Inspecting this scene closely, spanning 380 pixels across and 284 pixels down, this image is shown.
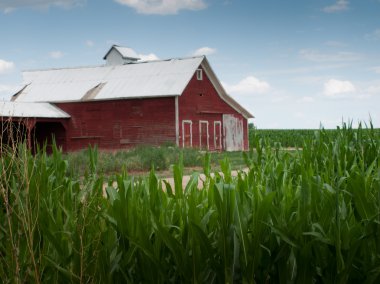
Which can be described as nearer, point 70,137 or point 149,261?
point 149,261

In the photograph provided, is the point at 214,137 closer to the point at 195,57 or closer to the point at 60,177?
the point at 195,57

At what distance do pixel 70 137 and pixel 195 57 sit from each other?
8862 millimetres

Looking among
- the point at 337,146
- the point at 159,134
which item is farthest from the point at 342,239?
the point at 159,134

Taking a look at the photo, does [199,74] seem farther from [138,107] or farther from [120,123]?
[120,123]

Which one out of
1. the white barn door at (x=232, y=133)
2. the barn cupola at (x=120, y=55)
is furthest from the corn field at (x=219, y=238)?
the barn cupola at (x=120, y=55)

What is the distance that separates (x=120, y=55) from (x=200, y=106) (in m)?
11.8

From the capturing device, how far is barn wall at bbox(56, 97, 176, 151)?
30328mm

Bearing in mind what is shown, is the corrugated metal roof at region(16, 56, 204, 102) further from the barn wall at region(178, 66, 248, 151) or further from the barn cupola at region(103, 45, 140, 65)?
the barn cupola at region(103, 45, 140, 65)

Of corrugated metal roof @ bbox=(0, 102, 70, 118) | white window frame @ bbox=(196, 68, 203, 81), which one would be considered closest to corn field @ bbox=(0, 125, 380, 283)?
corrugated metal roof @ bbox=(0, 102, 70, 118)

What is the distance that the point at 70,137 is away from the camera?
33.7 metres

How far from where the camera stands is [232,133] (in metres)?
35.1

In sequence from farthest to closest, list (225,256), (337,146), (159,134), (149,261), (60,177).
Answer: (159,134) → (337,146) → (60,177) → (149,261) → (225,256)

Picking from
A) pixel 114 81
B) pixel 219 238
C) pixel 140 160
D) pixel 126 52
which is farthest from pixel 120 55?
pixel 219 238

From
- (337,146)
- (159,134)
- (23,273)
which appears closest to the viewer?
(23,273)
